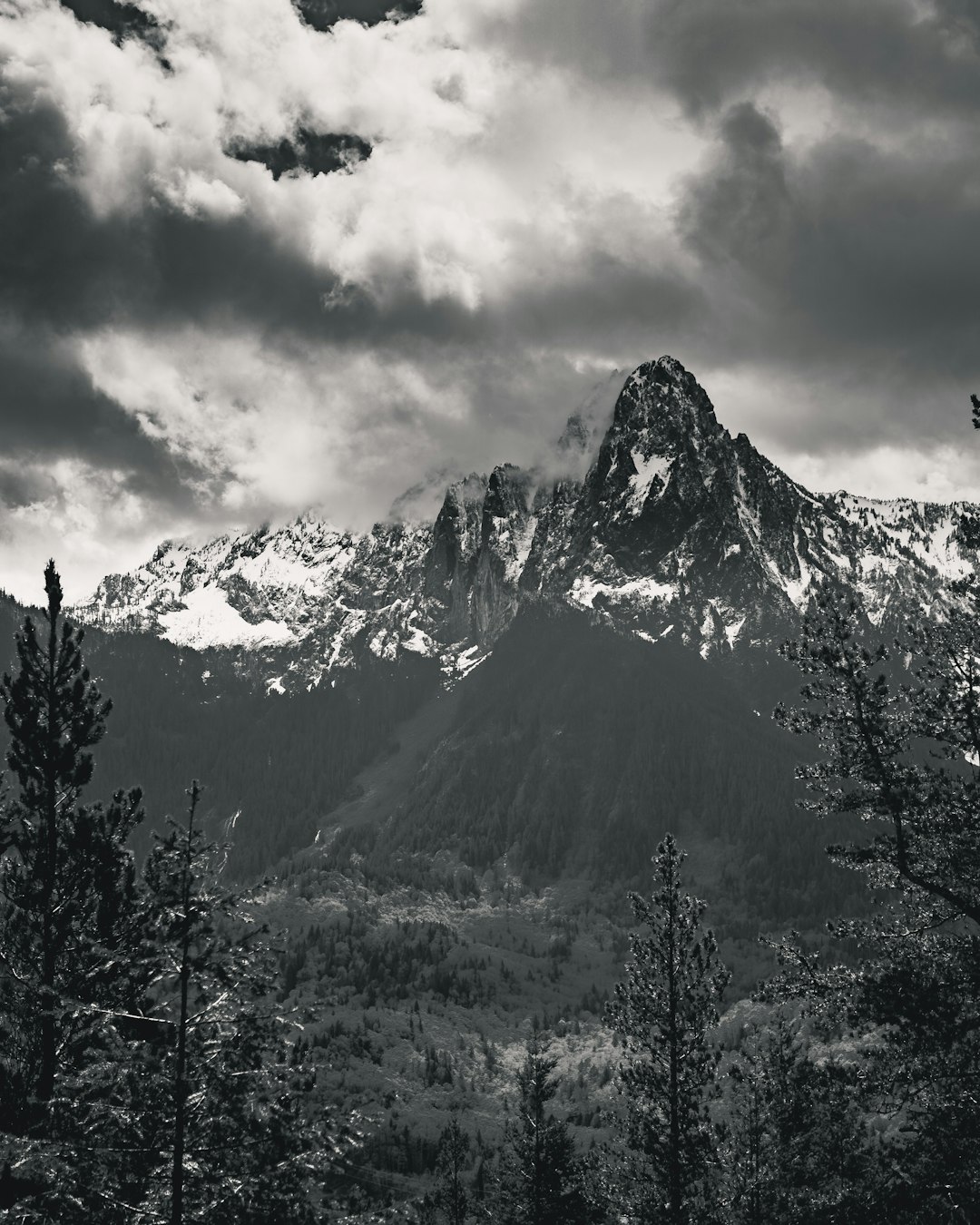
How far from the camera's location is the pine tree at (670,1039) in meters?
34.7

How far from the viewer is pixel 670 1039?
35625mm

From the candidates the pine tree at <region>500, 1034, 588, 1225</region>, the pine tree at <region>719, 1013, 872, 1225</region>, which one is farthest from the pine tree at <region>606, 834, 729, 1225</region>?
the pine tree at <region>500, 1034, 588, 1225</region>

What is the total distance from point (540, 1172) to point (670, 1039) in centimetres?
1113

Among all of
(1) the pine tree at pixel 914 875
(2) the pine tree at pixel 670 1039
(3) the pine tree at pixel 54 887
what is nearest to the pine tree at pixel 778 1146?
(2) the pine tree at pixel 670 1039

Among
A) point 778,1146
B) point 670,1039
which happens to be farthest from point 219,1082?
point 778,1146

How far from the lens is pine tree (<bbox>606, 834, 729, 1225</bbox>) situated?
34656mm

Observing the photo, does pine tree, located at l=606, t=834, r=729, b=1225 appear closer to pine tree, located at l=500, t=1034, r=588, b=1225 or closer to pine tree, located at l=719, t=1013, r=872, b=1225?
pine tree, located at l=719, t=1013, r=872, b=1225

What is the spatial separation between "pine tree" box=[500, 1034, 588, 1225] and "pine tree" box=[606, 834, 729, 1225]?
255 inches

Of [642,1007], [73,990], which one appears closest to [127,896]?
[73,990]

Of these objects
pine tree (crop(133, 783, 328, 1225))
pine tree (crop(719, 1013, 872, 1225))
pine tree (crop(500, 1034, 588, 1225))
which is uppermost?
pine tree (crop(133, 783, 328, 1225))

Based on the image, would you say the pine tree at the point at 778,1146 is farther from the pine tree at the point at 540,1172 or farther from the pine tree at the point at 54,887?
the pine tree at the point at 54,887

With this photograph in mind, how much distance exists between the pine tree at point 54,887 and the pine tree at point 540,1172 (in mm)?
25048

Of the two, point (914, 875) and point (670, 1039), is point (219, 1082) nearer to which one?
point (914, 875)

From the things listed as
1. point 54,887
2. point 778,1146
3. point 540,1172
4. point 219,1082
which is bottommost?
point 540,1172
